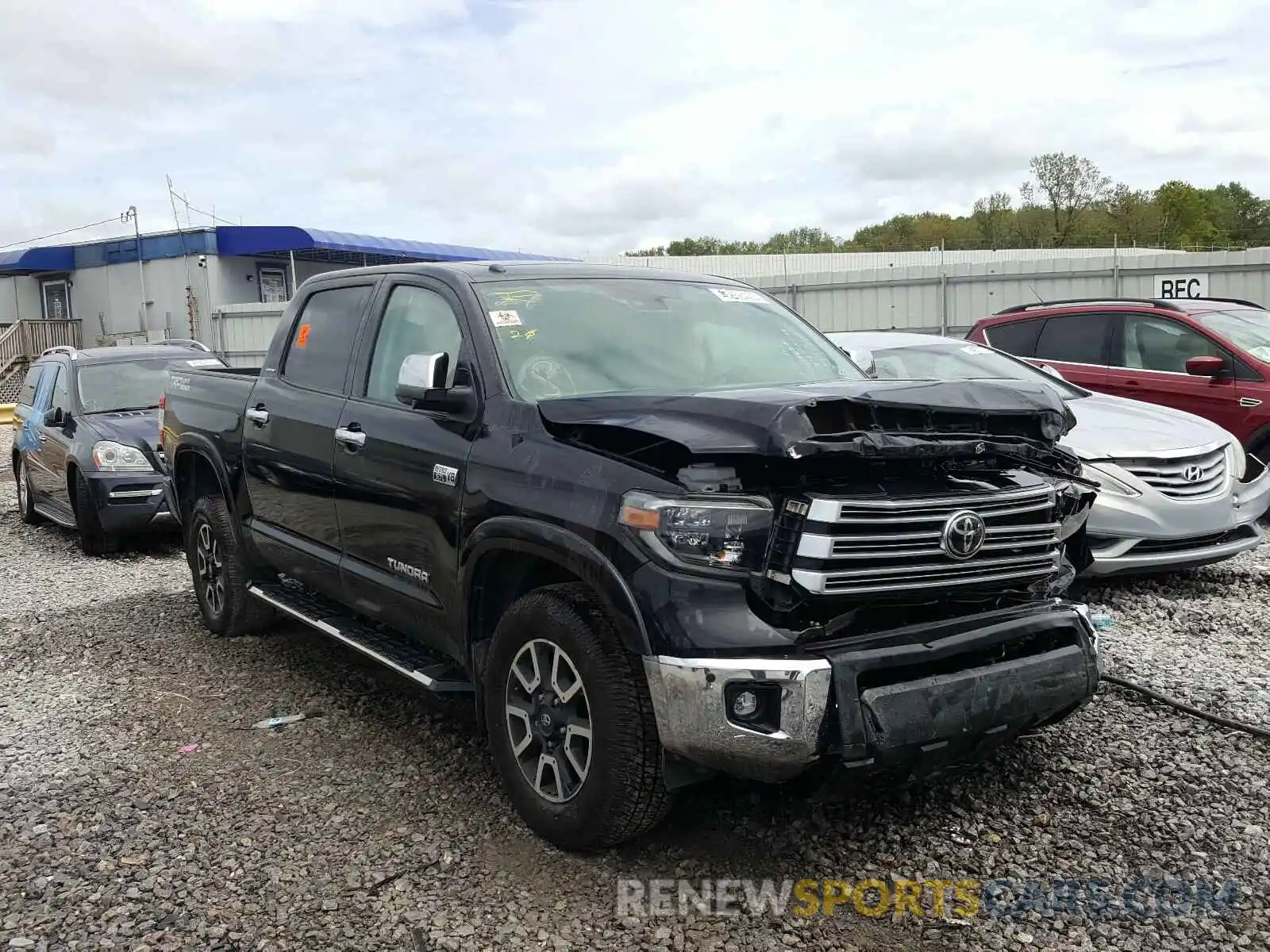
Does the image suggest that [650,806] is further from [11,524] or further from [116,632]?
[11,524]

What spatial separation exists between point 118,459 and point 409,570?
5856 millimetres

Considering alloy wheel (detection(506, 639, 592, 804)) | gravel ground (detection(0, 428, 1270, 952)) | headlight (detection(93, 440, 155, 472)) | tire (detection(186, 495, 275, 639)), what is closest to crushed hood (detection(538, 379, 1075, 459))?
alloy wheel (detection(506, 639, 592, 804))

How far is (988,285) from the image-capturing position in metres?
18.6

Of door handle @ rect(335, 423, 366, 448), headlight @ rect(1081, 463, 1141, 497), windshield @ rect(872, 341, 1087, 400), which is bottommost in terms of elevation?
headlight @ rect(1081, 463, 1141, 497)

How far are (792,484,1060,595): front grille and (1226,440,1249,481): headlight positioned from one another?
12.9 ft

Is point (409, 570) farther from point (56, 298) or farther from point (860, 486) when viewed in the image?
point (56, 298)

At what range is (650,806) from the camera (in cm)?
337

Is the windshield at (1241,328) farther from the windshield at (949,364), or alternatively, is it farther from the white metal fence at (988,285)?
the white metal fence at (988,285)

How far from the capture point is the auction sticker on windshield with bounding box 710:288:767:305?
493cm

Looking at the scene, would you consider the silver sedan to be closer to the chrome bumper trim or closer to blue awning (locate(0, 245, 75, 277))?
the chrome bumper trim

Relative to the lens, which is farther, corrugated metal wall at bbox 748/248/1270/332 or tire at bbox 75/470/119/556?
corrugated metal wall at bbox 748/248/1270/332

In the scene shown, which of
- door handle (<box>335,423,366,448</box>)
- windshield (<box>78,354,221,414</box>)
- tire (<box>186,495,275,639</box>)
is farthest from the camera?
windshield (<box>78,354,221,414</box>)

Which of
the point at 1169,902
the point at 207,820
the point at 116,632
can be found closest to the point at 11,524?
the point at 116,632

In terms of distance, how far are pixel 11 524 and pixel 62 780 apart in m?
8.33
